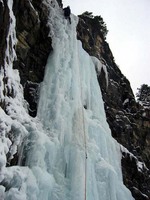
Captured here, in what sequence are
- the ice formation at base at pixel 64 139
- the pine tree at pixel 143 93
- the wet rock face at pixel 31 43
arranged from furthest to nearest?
the pine tree at pixel 143 93 → the wet rock face at pixel 31 43 → the ice formation at base at pixel 64 139

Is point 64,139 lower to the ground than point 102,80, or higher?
lower

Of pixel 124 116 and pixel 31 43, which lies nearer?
pixel 31 43

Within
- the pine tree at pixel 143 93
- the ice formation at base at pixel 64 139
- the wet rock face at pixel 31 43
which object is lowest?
the ice formation at base at pixel 64 139

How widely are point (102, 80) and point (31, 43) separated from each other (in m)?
5.32

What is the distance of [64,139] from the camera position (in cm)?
1156

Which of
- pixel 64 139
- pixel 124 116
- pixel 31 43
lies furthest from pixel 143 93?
A: pixel 64 139

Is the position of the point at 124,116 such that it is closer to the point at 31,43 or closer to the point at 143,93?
the point at 31,43

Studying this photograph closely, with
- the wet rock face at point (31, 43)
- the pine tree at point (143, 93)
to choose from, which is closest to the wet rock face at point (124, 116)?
the wet rock face at point (31, 43)

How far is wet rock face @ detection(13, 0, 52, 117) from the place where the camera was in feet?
42.1

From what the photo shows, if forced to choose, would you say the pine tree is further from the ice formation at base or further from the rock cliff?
the ice formation at base

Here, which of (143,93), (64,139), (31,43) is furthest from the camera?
(143,93)

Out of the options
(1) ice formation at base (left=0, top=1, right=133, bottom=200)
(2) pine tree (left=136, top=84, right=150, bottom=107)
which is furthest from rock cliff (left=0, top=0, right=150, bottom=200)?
(2) pine tree (left=136, top=84, right=150, bottom=107)

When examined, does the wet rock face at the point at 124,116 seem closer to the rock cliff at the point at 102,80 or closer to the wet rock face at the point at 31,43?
the rock cliff at the point at 102,80

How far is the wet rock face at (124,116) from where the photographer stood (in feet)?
53.4
